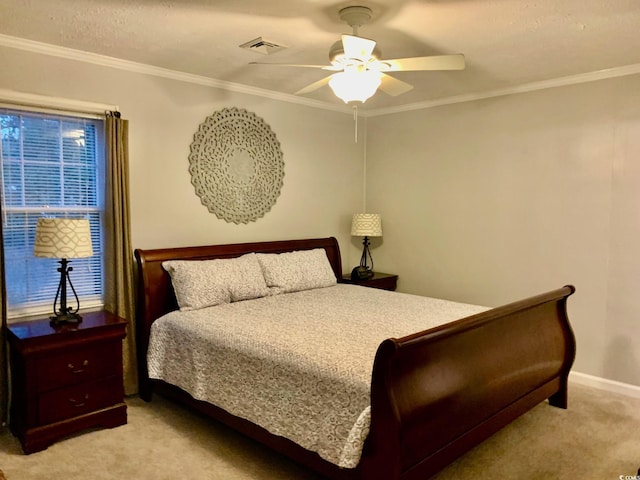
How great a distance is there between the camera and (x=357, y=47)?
2385 millimetres

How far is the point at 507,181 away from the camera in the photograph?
13.9ft

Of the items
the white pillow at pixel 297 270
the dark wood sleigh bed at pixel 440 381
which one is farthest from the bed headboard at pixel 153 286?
the white pillow at pixel 297 270

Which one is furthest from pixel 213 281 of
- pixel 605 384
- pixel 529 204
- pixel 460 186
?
pixel 605 384

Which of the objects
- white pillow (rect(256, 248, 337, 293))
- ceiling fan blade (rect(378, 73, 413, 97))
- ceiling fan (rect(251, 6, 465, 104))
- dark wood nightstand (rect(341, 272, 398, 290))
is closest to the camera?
ceiling fan (rect(251, 6, 465, 104))

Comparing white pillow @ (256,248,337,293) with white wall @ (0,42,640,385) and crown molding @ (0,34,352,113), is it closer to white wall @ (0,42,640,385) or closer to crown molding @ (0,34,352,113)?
white wall @ (0,42,640,385)

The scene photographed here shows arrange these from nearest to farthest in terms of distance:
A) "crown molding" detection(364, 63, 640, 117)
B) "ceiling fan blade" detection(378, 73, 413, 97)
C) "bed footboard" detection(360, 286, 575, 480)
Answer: "bed footboard" detection(360, 286, 575, 480), "ceiling fan blade" detection(378, 73, 413, 97), "crown molding" detection(364, 63, 640, 117)

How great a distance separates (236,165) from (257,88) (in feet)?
2.36

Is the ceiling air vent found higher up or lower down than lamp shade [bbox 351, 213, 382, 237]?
higher up

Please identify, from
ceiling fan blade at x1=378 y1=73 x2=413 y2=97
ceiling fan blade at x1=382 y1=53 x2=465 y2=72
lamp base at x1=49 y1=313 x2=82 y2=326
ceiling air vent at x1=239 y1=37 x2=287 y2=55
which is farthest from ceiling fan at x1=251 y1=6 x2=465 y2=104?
lamp base at x1=49 y1=313 x2=82 y2=326

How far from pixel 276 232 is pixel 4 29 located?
2.55 meters

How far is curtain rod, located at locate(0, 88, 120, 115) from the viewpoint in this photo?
2989mm

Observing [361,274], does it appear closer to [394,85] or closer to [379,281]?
[379,281]

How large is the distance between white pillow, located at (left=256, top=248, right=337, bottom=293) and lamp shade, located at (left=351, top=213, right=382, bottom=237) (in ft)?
1.86

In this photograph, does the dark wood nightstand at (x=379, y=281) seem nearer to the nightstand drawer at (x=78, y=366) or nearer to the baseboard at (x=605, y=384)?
the baseboard at (x=605, y=384)
